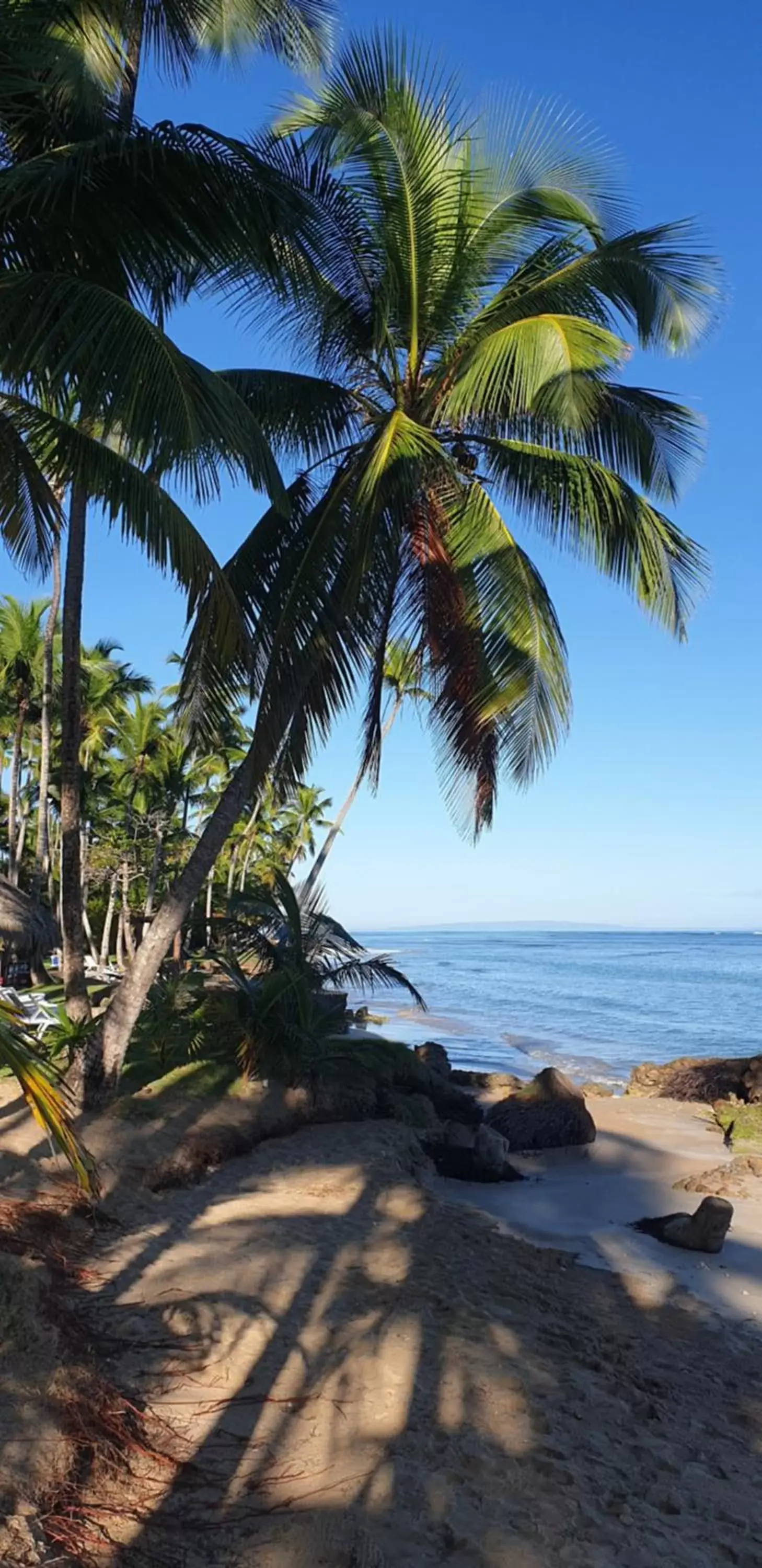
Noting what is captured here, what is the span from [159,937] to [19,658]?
19.5 m

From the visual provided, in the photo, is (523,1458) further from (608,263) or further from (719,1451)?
(608,263)

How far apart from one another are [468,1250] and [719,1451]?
2737mm

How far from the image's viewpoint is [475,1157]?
10.6 meters

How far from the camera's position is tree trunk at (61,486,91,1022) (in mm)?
8805

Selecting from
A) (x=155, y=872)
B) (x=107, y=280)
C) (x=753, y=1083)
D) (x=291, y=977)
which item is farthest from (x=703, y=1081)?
(x=155, y=872)

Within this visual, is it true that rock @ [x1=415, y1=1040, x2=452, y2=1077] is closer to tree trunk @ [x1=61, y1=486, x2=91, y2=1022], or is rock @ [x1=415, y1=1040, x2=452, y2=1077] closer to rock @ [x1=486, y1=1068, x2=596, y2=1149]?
rock @ [x1=486, y1=1068, x2=596, y2=1149]

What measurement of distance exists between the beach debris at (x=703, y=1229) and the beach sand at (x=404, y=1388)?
174 millimetres

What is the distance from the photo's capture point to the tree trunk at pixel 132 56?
817 cm

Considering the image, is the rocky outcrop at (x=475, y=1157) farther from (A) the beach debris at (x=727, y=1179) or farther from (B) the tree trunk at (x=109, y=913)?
(B) the tree trunk at (x=109, y=913)

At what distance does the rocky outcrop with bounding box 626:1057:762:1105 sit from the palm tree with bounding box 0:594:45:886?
15.7 metres

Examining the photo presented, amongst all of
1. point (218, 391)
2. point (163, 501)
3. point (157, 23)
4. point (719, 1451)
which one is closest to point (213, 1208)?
point (719, 1451)

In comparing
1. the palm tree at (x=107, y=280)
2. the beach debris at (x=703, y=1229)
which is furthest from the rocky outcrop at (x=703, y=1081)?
the palm tree at (x=107, y=280)

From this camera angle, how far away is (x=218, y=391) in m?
6.05

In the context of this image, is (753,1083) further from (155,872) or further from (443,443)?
(155,872)
